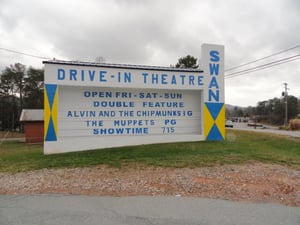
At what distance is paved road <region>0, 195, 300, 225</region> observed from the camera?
3822 mm

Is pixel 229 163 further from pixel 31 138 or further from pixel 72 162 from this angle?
pixel 31 138

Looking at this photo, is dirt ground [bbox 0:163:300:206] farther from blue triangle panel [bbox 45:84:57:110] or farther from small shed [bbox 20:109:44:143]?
small shed [bbox 20:109:44:143]

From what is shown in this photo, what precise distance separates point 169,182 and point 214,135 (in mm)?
7248

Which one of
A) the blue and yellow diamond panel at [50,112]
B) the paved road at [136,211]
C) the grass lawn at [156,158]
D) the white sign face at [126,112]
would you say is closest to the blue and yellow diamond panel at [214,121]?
→ the white sign face at [126,112]

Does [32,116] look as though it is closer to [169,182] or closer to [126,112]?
[126,112]

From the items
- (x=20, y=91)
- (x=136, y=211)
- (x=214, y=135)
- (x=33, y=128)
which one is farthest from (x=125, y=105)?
(x=20, y=91)

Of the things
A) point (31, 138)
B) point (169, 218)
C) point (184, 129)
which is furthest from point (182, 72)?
point (31, 138)

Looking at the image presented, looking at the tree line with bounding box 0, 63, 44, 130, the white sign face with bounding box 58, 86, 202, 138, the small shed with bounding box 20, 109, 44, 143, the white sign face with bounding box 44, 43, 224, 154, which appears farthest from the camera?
the tree line with bounding box 0, 63, 44, 130

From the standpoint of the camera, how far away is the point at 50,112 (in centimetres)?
1015

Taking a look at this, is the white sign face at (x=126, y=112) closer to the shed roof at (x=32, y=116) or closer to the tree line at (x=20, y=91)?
the shed roof at (x=32, y=116)

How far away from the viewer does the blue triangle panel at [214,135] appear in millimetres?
12405

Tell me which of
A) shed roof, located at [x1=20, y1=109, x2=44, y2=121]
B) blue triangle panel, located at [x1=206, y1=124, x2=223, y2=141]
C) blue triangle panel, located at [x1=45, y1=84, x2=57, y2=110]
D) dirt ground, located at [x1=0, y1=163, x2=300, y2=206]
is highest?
blue triangle panel, located at [x1=45, y1=84, x2=57, y2=110]

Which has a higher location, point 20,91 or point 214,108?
point 20,91

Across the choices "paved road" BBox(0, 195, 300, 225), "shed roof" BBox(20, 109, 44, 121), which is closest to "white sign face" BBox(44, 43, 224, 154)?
"paved road" BBox(0, 195, 300, 225)
